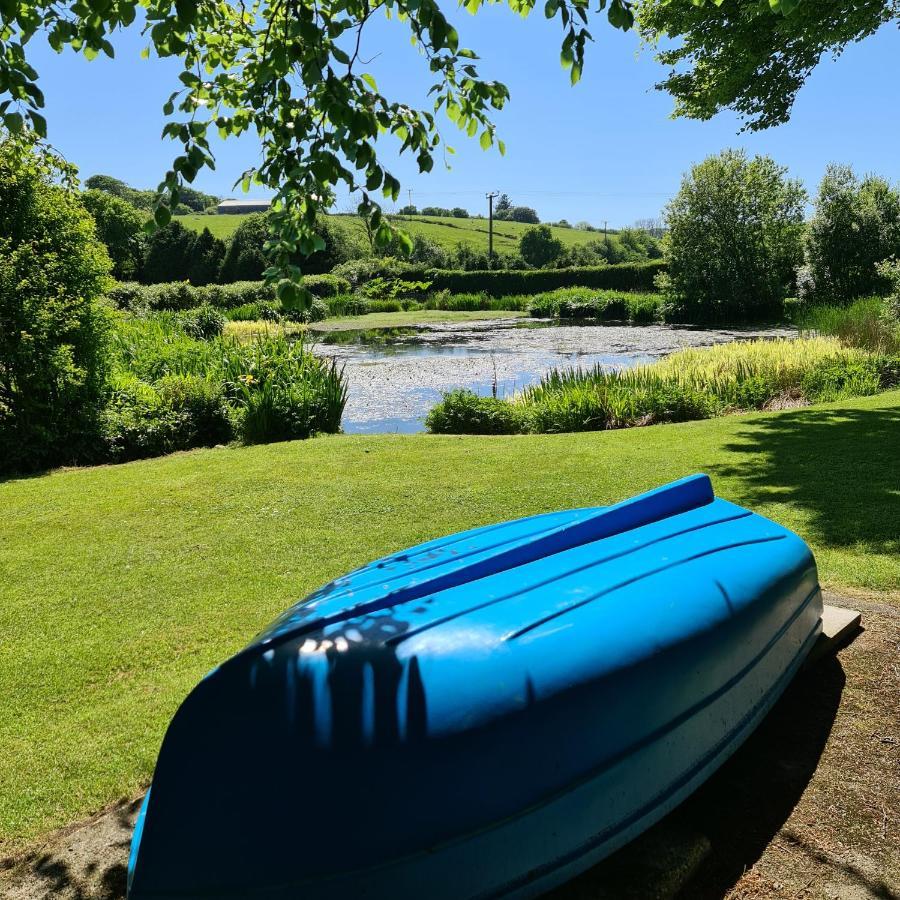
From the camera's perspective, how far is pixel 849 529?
5574 mm

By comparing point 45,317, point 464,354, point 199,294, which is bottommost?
point 464,354

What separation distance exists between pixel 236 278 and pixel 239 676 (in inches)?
2366

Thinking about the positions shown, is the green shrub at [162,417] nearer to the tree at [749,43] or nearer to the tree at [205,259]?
the tree at [749,43]

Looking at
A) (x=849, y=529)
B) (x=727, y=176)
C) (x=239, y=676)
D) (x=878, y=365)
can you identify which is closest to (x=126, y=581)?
(x=239, y=676)

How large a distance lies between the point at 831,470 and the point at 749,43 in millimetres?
7192

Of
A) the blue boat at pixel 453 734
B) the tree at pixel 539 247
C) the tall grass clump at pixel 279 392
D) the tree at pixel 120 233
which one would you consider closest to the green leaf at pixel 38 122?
the blue boat at pixel 453 734

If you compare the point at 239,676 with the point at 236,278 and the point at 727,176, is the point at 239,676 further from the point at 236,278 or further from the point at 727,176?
the point at 236,278

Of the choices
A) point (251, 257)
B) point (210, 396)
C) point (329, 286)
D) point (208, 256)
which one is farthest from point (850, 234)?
point (208, 256)

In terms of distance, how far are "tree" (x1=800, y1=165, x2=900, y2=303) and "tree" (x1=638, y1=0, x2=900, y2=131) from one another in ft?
51.0

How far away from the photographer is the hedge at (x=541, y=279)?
4425 cm

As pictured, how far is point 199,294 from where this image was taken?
38469 millimetres

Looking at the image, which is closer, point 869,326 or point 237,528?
point 237,528

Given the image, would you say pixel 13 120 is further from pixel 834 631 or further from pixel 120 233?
pixel 120 233

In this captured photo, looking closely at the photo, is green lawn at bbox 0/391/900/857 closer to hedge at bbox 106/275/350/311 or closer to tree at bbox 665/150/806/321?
tree at bbox 665/150/806/321
